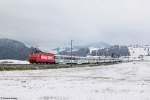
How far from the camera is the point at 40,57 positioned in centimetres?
8044

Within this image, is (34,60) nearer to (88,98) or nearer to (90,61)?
(90,61)

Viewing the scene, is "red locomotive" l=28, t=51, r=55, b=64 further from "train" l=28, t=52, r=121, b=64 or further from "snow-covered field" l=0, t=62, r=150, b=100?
"snow-covered field" l=0, t=62, r=150, b=100

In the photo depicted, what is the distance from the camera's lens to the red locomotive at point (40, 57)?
262 feet

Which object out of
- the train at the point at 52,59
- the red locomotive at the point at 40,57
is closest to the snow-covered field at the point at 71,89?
the red locomotive at the point at 40,57

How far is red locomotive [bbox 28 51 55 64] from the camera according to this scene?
79750 millimetres

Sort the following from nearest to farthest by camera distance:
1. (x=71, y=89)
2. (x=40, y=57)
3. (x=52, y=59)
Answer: (x=71, y=89) < (x=40, y=57) < (x=52, y=59)

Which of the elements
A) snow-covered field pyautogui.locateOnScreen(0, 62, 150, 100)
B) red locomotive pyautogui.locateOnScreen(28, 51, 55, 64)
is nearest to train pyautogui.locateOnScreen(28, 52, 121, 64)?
red locomotive pyautogui.locateOnScreen(28, 51, 55, 64)

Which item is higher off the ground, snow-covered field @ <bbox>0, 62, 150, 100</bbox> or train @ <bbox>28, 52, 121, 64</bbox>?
train @ <bbox>28, 52, 121, 64</bbox>

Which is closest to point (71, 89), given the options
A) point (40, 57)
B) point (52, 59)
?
→ point (40, 57)

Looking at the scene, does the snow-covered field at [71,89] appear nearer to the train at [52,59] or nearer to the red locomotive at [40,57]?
the red locomotive at [40,57]

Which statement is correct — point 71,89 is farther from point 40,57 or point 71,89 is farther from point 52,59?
point 52,59

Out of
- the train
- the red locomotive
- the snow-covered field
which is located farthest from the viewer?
the train

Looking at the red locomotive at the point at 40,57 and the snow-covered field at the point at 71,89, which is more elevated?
the red locomotive at the point at 40,57

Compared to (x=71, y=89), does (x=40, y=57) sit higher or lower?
higher
